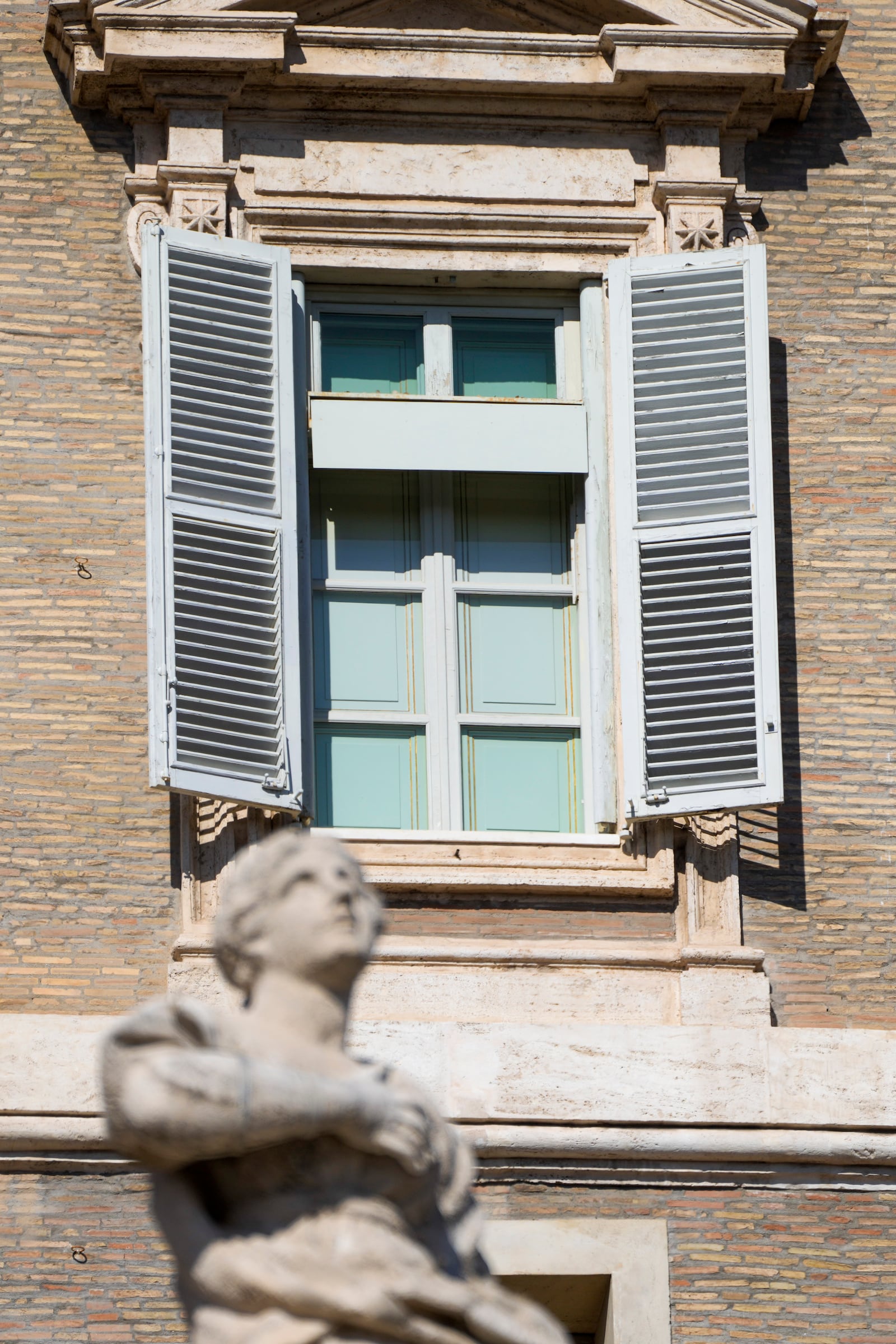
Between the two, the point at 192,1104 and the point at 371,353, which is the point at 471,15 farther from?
the point at 192,1104

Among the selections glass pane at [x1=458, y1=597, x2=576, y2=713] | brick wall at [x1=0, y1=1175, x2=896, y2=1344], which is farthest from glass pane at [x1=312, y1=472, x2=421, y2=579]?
brick wall at [x1=0, y1=1175, x2=896, y2=1344]

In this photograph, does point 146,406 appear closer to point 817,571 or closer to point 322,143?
point 322,143

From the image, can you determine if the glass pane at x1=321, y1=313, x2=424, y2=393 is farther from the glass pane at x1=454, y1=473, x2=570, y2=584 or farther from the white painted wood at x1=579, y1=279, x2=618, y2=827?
the white painted wood at x1=579, y1=279, x2=618, y2=827

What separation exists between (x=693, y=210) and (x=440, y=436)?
1291 millimetres

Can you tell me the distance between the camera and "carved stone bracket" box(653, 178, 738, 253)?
12.4 metres

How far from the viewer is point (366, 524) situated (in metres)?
12.3

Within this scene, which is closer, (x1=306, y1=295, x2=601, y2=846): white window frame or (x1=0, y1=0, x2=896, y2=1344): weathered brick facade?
(x1=0, y1=0, x2=896, y2=1344): weathered brick facade

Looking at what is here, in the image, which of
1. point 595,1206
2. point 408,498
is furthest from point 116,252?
point 595,1206

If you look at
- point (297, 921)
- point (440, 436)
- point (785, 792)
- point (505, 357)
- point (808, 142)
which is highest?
point (808, 142)

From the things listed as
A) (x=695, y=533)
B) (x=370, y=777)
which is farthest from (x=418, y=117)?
(x=370, y=777)

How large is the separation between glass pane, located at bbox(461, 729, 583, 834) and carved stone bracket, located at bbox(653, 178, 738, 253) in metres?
1.86

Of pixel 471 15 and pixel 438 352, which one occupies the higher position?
pixel 471 15

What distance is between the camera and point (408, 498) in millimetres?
12336

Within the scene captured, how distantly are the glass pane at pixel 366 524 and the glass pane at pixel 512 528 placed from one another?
18cm
